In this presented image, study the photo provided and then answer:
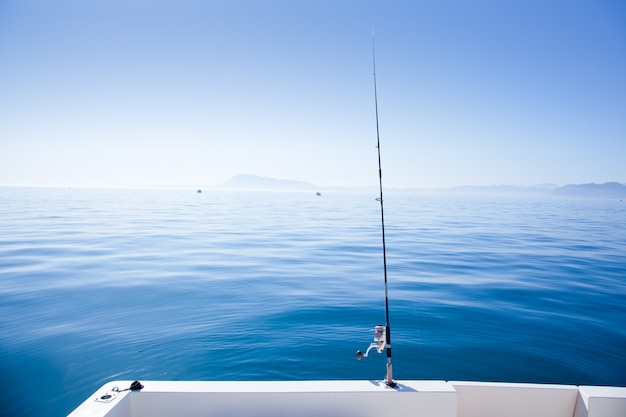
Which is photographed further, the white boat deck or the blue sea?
the blue sea

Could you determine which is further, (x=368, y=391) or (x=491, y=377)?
(x=491, y=377)

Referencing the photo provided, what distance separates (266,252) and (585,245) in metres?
13.8

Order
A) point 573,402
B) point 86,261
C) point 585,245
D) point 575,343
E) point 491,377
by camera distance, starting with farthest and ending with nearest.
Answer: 1. point 585,245
2. point 86,261
3. point 575,343
4. point 491,377
5. point 573,402

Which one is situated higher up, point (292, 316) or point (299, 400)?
point (299, 400)

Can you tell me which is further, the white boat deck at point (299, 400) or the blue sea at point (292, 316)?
the blue sea at point (292, 316)

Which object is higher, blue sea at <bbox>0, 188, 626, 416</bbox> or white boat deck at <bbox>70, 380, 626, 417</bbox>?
white boat deck at <bbox>70, 380, 626, 417</bbox>

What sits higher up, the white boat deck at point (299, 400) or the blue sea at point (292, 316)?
the white boat deck at point (299, 400)

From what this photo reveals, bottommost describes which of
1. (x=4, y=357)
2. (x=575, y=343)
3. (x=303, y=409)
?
(x=575, y=343)

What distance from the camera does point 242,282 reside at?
890 centimetres

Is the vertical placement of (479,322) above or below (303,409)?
below

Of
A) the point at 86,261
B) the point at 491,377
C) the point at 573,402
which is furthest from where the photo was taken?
the point at 86,261

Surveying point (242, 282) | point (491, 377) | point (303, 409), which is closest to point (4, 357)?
point (242, 282)

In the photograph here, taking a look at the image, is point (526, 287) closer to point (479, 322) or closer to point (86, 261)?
point (479, 322)

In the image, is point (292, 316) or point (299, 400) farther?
point (292, 316)
